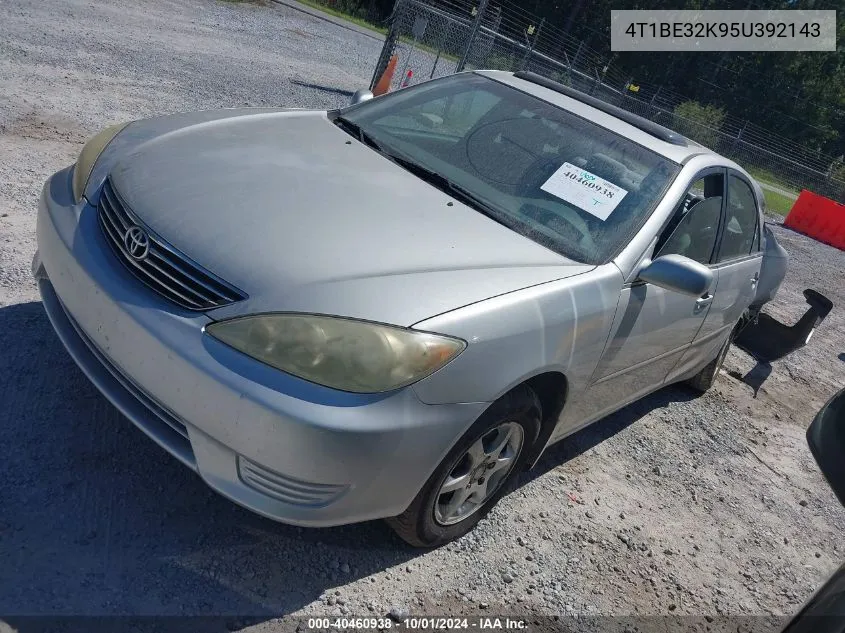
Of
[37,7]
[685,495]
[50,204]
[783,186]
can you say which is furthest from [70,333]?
[783,186]

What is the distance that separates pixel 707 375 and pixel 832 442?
11.0 feet

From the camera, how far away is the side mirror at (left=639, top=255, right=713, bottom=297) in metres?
3.17

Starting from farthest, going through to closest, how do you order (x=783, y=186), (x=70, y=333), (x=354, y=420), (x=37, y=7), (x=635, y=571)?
(x=783, y=186), (x=37, y=7), (x=635, y=571), (x=70, y=333), (x=354, y=420)

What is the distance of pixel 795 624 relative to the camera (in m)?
1.97

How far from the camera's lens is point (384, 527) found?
3049 millimetres

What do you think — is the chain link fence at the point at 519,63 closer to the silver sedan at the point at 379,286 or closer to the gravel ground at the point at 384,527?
the gravel ground at the point at 384,527

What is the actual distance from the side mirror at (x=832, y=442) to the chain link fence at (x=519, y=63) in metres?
10.3

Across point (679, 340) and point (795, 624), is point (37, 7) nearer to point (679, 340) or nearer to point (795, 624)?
point (679, 340)

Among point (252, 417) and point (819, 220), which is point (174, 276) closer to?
point (252, 417)

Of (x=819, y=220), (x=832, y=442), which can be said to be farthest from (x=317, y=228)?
(x=819, y=220)

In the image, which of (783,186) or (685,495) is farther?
(783,186)

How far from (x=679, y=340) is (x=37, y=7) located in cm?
1014

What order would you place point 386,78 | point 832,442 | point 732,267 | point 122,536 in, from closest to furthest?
point 832,442
point 122,536
point 732,267
point 386,78

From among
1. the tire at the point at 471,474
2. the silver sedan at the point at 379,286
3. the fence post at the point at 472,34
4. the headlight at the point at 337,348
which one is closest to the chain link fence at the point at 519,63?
the fence post at the point at 472,34
